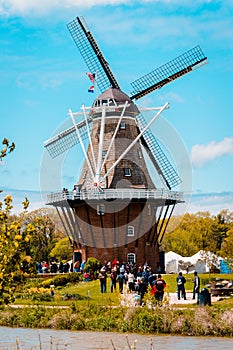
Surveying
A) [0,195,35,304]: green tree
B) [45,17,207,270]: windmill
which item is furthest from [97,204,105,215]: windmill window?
[0,195,35,304]: green tree

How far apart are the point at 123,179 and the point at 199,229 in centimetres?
3160

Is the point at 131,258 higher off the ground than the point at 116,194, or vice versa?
the point at 116,194

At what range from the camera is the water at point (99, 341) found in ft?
60.8

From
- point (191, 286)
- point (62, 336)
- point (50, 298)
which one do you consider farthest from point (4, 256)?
point (191, 286)

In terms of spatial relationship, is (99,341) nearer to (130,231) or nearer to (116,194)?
(116,194)

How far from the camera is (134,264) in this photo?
43.3 metres

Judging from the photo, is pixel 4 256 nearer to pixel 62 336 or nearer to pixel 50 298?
pixel 62 336

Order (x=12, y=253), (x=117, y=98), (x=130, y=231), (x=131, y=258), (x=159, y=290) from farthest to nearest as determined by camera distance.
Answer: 1. (x=117, y=98)
2. (x=130, y=231)
3. (x=131, y=258)
4. (x=159, y=290)
5. (x=12, y=253)

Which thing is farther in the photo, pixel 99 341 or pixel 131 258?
pixel 131 258

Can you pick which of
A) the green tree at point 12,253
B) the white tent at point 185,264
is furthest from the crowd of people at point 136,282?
the green tree at point 12,253

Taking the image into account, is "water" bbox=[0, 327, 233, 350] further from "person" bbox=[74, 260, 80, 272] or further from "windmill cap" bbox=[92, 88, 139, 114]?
"windmill cap" bbox=[92, 88, 139, 114]

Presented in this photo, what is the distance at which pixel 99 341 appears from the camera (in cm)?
1988

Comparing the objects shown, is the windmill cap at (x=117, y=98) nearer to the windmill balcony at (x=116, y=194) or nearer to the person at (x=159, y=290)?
the windmill balcony at (x=116, y=194)

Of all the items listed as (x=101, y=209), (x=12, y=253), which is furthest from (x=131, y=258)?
(x=12, y=253)
